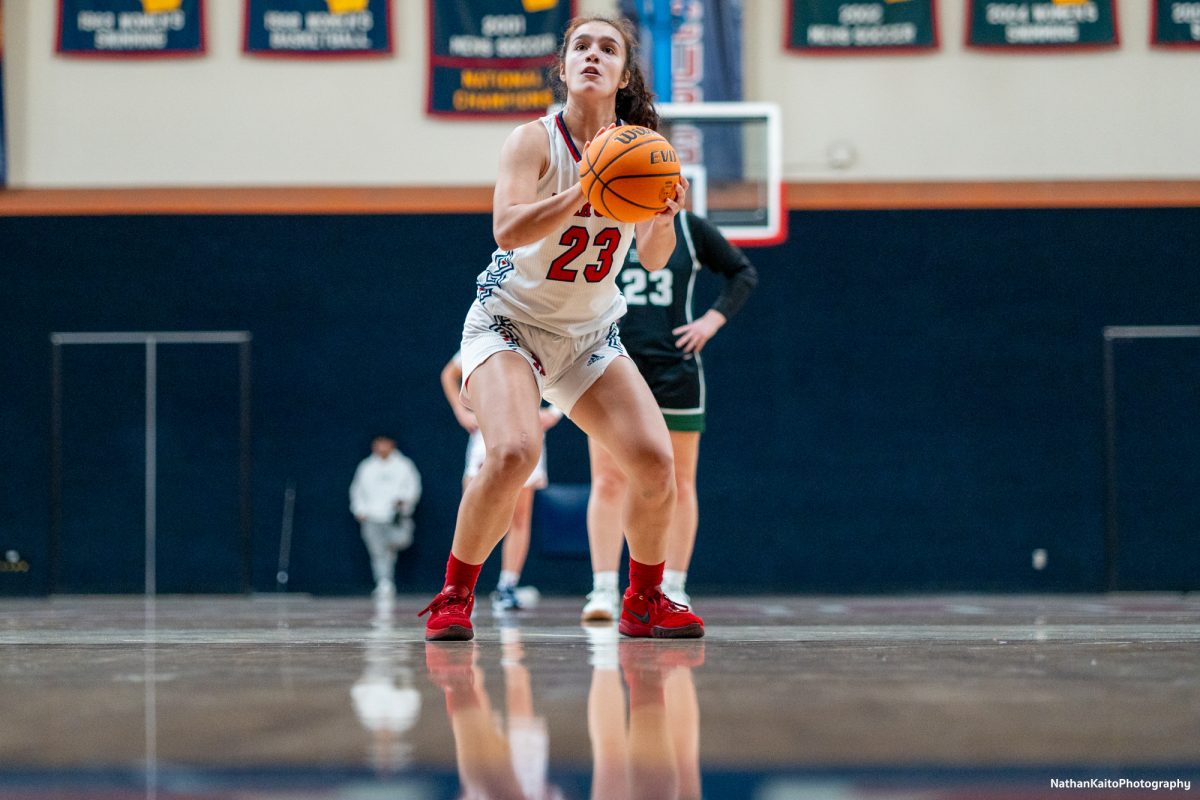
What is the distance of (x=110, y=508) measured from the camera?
10.5 meters

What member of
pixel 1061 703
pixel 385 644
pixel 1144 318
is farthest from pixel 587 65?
pixel 1144 318

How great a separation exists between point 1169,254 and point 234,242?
26.1 ft

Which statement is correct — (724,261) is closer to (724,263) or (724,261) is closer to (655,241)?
(724,263)

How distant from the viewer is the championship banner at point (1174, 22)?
1011 cm

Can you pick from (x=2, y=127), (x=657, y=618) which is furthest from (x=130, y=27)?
(x=657, y=618)

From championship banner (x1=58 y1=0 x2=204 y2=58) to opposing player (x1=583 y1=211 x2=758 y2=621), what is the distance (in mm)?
6661

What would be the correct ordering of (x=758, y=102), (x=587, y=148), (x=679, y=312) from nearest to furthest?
(x=587, y=148)
(x=679, y=312)
(x=758, y=102)

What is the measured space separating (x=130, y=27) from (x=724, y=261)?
7140 mm

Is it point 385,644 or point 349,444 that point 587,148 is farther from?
point 349,444

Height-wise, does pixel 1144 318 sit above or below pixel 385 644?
above

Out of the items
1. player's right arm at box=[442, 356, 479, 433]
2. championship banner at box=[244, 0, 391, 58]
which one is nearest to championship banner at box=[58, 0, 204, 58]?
championship banner at box=[244, 0, 391, 58]

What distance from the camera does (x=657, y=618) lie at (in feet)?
11.9

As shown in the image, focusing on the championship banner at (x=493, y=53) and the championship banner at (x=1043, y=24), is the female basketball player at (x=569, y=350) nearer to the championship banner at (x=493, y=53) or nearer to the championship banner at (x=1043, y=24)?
the championship banner at (x=493, y=53)

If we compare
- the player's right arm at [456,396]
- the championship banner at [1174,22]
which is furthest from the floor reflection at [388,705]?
the championship banner at [1174,22]
